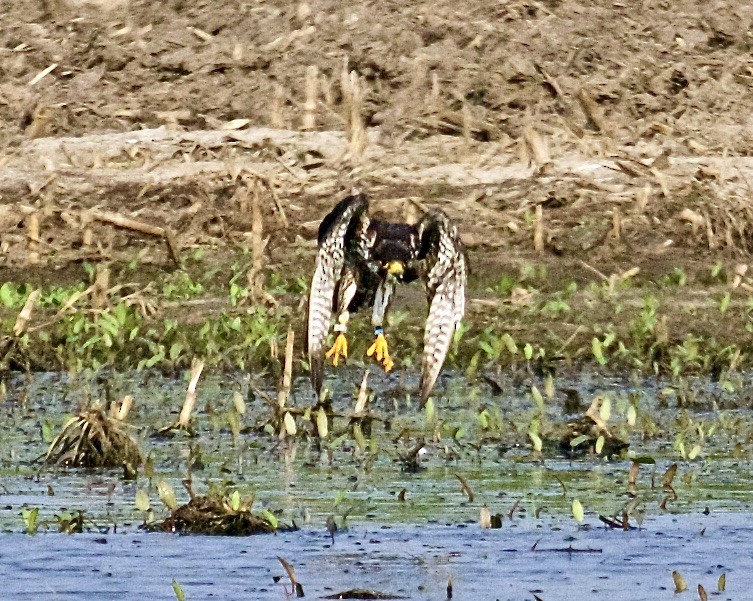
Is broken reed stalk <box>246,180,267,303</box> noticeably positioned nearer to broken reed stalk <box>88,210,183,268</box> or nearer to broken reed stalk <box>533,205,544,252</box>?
broken reed stalk <box>88,210,183,268</box>

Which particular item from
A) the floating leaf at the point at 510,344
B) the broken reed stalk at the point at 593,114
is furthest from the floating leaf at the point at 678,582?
the broken reed stalk at the point at 593,114

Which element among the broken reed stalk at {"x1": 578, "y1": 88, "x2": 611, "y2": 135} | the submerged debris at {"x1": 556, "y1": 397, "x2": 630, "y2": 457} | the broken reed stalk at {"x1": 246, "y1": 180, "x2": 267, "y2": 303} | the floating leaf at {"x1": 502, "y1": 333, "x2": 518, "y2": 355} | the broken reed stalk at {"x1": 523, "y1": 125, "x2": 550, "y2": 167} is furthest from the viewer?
the broken reed stalk at {"x1": 578, "y1": 88, "x2": 611, "y2": 135}

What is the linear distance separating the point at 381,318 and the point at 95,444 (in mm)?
1758

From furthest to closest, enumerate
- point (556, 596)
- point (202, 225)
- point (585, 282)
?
point (202, 225)
point (585, 282)
point (556, 596)

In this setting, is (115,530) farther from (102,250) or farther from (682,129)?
(682,129)

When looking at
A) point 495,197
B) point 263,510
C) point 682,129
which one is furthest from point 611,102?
point 263,510

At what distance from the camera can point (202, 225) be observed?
1697 centimetres

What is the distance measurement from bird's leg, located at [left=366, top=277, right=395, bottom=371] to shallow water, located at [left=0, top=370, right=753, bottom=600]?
45 centimetres

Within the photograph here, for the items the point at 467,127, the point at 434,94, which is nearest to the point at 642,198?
the point at 467,127

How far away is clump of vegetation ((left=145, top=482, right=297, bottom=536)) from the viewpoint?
905 cm

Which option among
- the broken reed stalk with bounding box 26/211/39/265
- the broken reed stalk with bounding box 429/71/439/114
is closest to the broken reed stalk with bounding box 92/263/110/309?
the broken reed stalk with bounding box 26/211/39/265

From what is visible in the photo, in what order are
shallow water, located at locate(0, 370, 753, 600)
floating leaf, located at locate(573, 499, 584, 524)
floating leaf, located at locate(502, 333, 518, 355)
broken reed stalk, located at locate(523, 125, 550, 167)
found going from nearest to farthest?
1. shallow water, located at locate(0, 370, 753, 600)
2. floating leaf, located at locate(573, 499, 584, 524)
3. floating leaf, located at locate(502, 333, 518, 355)
4. broken reed stalk, located at locate(523, 125, 550, 167)

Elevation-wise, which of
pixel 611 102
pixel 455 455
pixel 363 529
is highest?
pixel 363 529

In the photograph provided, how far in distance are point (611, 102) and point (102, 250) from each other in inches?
293
